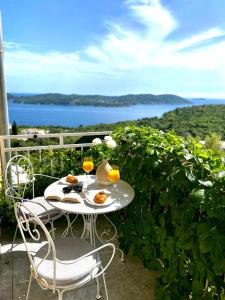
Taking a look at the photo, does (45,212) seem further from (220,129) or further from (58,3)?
(220,129)

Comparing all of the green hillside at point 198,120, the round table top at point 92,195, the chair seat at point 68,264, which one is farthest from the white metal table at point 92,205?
the green hillside at point 198,120

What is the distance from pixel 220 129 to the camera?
1050 cm

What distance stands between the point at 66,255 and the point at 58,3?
860 cm

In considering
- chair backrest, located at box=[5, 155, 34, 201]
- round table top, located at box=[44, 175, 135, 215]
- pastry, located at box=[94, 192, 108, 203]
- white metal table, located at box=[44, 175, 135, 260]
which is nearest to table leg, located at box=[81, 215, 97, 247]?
white metal table, located at box=[44, 175, 135, 260]

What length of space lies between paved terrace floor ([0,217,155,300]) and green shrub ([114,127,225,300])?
19 centimetres

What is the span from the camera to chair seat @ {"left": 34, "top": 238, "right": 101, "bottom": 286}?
151 centimetres

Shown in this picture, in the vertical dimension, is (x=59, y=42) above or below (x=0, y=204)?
above

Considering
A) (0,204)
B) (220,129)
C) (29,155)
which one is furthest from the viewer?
(220,129)

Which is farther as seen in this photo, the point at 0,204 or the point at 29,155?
the point at 29,155

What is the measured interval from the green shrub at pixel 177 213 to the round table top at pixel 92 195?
4.9 inches

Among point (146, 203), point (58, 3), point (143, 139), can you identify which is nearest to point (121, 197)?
point (146, 203)

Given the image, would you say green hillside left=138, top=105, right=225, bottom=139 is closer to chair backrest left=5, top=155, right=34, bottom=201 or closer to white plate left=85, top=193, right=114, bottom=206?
chair backrest left=5, top=155, right=34, bottom=201

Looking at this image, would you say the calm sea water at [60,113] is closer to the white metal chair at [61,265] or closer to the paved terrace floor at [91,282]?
the paved terrace floor at [91,282]

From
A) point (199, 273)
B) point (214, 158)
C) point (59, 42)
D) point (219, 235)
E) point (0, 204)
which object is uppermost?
point (59, 42)
